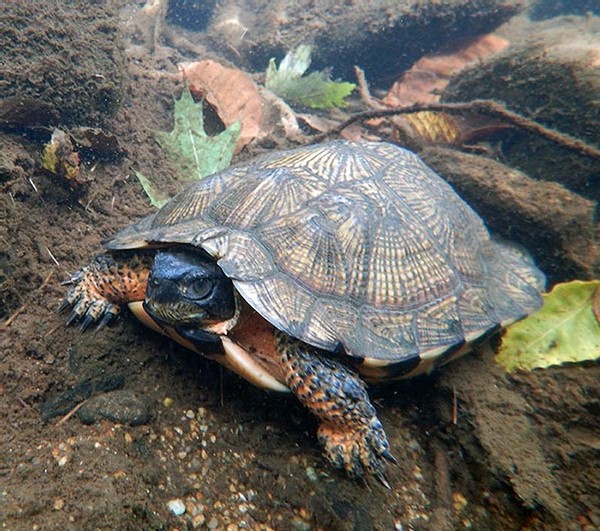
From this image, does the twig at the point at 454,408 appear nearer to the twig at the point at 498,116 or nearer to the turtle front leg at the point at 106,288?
the turtle front leg at the point at 106,288

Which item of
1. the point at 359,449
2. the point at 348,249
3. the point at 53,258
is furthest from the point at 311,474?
the point at 53,258

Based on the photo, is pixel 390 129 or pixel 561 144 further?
pixel 390 129

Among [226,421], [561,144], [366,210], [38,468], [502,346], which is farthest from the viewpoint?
[561,144]

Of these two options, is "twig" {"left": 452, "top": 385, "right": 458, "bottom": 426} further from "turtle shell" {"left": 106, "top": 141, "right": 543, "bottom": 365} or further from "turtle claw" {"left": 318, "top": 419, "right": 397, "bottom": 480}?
"turtle claw" {"left": 318, "top": 419, "right": 397, "bottom": 480}

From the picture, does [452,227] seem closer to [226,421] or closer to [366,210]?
[366,210]

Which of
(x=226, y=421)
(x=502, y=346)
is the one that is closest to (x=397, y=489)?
(x=226, y=421)

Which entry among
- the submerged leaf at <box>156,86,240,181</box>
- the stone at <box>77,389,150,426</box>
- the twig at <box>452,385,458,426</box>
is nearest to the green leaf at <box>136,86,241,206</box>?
the submerged leaf at <box>156,86,240,181</box>
